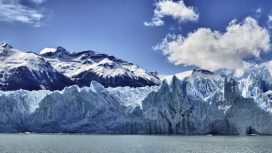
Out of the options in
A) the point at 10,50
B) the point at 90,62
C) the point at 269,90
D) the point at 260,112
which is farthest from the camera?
the point at 90,62

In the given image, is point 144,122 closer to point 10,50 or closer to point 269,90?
point 269,90

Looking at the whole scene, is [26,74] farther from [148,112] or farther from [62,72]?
[148,112]

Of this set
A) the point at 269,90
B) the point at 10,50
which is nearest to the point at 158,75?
the point at 10,50

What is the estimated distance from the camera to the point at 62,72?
492 ft

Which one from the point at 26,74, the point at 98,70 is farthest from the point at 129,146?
the point at 98,70

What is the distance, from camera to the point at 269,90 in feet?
190

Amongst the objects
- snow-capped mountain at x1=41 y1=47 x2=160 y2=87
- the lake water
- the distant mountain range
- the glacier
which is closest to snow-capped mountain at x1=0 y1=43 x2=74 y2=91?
the distant mountain range

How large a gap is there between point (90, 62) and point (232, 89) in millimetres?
125405

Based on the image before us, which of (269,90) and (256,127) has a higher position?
(269,90)

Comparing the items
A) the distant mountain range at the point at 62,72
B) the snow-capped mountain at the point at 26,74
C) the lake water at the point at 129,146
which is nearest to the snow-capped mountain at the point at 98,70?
the distant mountain range at the point at 62,72

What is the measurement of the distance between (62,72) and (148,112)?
107 m

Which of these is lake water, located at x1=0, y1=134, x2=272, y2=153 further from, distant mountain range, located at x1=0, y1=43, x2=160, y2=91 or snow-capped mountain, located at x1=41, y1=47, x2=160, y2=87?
snow-capped mountain, located at x1=41, y1=47, x2=160, y2=87

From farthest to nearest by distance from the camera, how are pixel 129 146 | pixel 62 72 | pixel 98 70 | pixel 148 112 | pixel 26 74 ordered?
Answer: 1. pixel 62 72
2. pixel 98 70
3. pixel 26 74
4. pixel 148 112
5. pixel 129 146

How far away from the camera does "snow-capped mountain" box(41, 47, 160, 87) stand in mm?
139500
